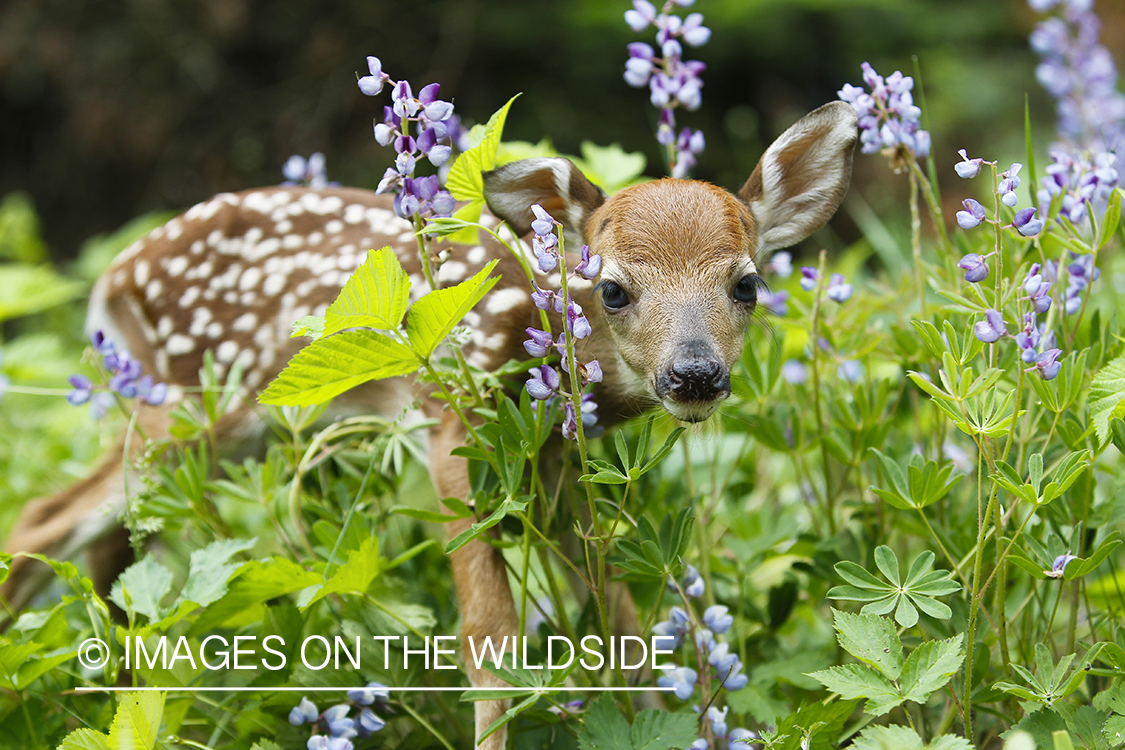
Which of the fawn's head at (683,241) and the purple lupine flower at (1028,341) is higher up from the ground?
the fawn's head at (683,241)

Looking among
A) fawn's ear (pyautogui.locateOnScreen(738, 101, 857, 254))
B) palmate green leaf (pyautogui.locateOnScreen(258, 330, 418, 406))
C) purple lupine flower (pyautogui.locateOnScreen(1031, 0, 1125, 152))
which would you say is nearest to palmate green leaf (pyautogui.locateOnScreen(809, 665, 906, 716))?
palmate green leaf (pyautogui.locateOnScreen(258, 330, 418, 406))

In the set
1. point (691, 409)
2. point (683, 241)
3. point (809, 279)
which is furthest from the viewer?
point (809, 279)

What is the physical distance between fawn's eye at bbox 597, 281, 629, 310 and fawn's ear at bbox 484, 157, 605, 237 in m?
0.14

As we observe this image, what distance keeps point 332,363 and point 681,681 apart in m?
0.75

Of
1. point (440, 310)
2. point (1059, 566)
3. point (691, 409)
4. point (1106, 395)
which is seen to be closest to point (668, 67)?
point (691, 409)

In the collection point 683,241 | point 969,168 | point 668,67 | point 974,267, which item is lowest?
point 974,267

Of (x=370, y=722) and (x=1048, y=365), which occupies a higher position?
(x=1048, y=365)

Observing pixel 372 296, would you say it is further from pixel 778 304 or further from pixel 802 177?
pixel 778 304

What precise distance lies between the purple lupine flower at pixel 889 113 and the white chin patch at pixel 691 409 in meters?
0.59

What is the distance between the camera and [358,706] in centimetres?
172

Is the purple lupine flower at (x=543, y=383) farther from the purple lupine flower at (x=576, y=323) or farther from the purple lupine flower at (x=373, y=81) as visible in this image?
the purple lupine flower at (x=373, y=81)

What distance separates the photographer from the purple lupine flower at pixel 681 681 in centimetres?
160

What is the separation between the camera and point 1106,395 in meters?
1.44

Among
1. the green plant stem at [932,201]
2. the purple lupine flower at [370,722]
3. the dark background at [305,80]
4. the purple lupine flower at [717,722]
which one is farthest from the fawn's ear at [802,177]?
the dark background at [305,80]
